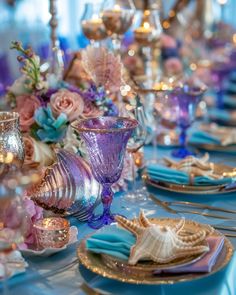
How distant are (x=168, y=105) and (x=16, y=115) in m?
Result: 0.55

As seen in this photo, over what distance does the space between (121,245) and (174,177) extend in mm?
409

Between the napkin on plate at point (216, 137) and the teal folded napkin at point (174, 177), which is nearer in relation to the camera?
the teal folded napkin at point (174, 177)

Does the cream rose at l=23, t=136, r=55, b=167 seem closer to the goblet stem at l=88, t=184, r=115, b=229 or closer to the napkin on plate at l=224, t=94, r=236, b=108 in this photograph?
the goblet stem at l=88, t=184, r=115, b=229

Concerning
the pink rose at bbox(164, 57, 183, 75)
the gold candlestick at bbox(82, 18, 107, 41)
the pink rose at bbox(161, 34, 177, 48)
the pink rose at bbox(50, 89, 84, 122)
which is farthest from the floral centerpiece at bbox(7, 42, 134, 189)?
the pink rose at bbox(161, 34, 177, 48)

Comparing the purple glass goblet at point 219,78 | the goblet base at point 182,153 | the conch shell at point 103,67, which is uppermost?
the conch shell at point 103,67

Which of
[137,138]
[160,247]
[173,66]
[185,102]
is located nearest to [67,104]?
[137,138]

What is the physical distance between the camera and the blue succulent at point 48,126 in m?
1.14

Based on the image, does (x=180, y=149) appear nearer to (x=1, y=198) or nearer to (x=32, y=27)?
(x=1, y=198)

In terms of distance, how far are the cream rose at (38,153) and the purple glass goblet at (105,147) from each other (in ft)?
0.58

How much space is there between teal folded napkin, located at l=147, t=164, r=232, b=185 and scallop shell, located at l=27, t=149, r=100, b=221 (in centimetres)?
24

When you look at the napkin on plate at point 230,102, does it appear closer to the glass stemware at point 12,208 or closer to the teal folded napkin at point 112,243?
the teal folded napkin at point 112,243

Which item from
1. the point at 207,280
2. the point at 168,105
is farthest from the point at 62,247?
the point at 168,105

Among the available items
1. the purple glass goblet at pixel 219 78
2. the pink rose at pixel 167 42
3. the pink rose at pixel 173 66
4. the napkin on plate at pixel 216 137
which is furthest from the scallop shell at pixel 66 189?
the purple glass goblet at pixel 219 78

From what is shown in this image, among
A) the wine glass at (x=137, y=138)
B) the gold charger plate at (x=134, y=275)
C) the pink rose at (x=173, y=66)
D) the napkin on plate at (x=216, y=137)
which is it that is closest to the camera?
the gold charger plate at (x=134, y=275)
